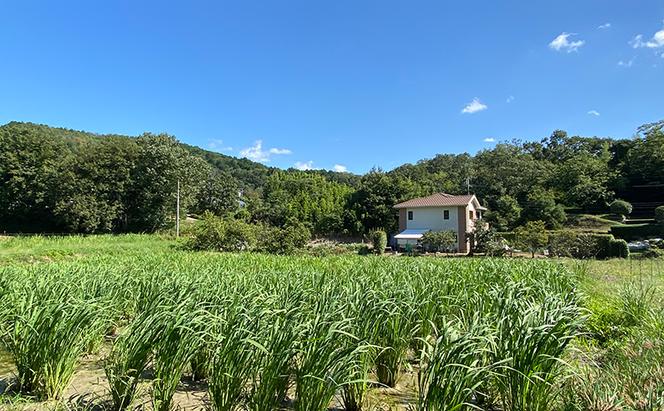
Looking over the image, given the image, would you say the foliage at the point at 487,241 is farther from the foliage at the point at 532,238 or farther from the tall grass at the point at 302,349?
the tall grass at the point at 302,349

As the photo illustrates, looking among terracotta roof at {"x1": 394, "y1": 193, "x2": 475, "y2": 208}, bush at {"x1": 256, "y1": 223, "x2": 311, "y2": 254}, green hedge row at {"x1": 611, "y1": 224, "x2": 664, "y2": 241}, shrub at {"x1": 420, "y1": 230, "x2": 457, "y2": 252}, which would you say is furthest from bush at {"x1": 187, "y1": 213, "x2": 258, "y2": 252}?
green hedge row at {"x1": 611, "y1": 224, "x2": 664, "y2": 241}

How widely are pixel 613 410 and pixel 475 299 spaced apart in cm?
188

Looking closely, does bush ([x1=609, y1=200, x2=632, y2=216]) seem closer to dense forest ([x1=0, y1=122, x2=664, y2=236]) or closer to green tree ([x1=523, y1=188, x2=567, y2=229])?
dense forest ([x1=0, y1=122, x2=664, y2=236])

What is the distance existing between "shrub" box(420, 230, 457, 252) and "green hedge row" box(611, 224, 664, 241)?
14303 millimetres

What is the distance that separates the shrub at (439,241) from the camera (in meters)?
26.1

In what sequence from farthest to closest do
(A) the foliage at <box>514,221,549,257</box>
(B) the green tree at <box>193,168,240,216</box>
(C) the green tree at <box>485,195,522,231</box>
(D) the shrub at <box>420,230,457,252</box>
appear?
(B) the green tree at <box>193,168,240,216</box> < (C) the green tree at <box>485,195,522,231</box> < (D) the shrub at <box>420,230,457,252</box> < (A) the foliage at <box>514,221,549,257</box>

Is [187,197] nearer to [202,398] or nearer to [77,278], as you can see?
[77,278]

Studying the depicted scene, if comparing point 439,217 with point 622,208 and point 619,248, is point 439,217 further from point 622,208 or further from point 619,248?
point 622,208

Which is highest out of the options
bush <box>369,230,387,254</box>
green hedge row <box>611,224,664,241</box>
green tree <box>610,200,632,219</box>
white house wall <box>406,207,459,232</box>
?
green tree <box>610,200,632,219</box>

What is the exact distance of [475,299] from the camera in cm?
386

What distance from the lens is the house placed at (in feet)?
96.0

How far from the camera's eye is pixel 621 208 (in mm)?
38812

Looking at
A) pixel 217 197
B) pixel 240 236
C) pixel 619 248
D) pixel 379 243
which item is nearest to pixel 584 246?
pixel 619 248

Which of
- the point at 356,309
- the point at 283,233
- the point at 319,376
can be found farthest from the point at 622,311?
the point at 283,233
